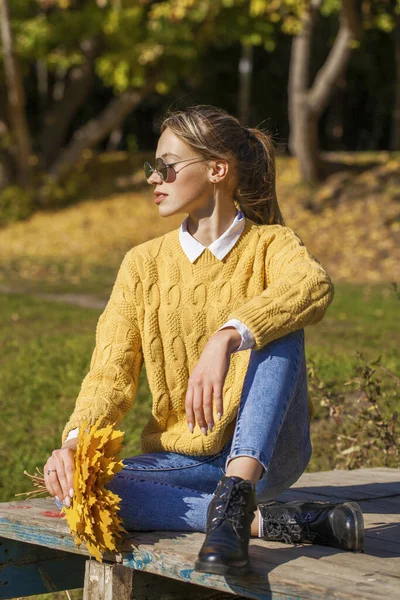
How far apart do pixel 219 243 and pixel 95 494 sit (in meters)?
0.99

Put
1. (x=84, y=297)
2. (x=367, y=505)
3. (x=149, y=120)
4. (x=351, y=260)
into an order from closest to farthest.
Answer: (x=367, y=505) → (x=84, y=297) → (x=351, y=260) → (x=149, y=120)

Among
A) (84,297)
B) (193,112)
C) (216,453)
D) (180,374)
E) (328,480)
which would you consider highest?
(193,112)


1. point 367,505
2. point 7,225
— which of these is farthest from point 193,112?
point 7,225

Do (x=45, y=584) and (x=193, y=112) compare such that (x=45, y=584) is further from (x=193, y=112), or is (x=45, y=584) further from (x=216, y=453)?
(x=193, y=112)

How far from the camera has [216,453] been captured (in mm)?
3484

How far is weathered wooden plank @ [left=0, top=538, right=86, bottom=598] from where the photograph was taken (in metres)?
3.47

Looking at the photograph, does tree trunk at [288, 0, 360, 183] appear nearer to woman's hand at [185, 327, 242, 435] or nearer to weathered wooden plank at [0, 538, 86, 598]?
weathered wooden plank at [0, 538, 86, 598]

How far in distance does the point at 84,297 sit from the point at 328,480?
9320 millimetres

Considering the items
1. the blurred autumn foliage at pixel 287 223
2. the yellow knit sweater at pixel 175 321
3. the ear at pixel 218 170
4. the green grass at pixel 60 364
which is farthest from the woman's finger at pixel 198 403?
the blurred autumn foliage at pixel 287 223

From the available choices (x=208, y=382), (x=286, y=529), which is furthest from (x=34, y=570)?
(x=208, y=382)

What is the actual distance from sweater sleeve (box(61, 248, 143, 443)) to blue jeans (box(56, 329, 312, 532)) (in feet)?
0.70

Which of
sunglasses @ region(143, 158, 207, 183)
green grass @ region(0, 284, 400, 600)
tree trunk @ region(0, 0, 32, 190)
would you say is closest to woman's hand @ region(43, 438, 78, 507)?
sunglasses @ region(143, 158, 207, 183)

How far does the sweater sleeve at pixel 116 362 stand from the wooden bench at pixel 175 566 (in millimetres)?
385

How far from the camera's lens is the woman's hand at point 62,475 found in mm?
3037
